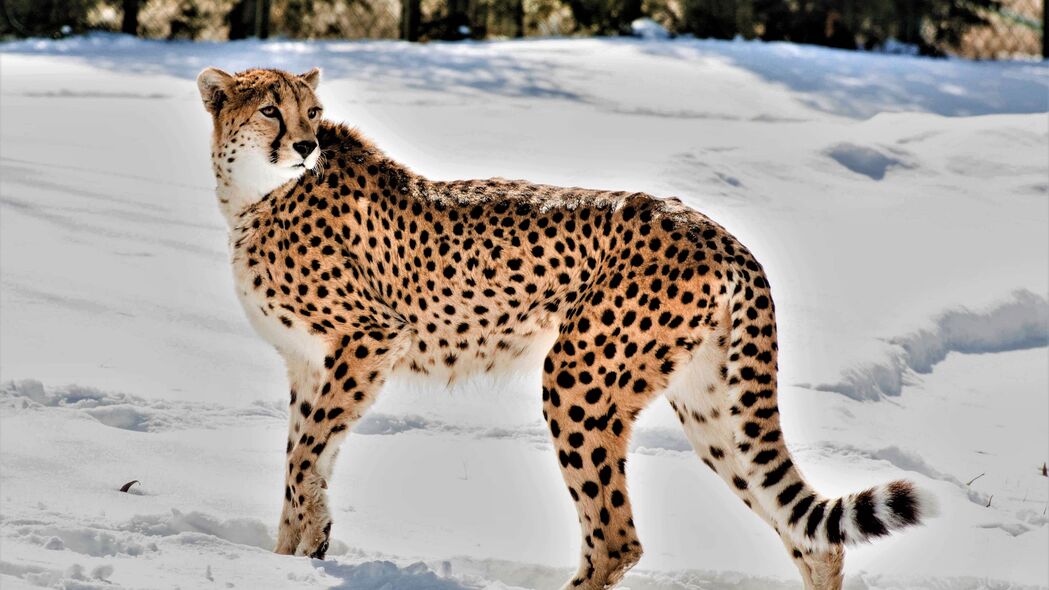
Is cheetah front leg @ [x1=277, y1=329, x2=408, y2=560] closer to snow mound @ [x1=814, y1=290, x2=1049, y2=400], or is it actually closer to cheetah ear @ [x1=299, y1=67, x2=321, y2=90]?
cheetah ear @ [x1=299, y1=67, x2=321, y2=90]

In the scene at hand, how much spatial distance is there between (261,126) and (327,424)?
1075mm

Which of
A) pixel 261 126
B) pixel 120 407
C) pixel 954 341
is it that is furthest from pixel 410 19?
pixel 261 126

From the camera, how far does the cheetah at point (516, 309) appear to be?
4832mm

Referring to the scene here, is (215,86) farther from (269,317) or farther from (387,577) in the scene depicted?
(387,577)

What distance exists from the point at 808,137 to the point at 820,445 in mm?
3967

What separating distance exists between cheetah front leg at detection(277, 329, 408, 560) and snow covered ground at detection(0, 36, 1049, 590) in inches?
8.0

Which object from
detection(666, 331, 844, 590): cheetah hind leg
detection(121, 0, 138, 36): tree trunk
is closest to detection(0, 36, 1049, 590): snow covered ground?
detection(666, 331, 844, 590): cheetah hind leg

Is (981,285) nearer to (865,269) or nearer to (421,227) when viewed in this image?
(865,269)

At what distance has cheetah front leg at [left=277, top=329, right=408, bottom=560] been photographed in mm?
5121

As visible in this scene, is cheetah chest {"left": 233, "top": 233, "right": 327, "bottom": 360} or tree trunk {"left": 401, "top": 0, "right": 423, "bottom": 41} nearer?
cheetah chest {"left": 233, "top": 233, "right": 327, "bottom": 360}

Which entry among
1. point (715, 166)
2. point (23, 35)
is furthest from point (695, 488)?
point (23, 35)

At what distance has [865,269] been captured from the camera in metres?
8.28

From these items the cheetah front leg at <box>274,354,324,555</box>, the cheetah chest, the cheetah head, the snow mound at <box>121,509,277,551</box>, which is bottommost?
the snow mound at <box>121,509,277,551</box>

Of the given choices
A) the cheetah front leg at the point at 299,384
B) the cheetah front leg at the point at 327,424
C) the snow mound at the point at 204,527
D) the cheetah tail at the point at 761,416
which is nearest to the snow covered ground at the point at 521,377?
the snow mound at the point at 204,527
